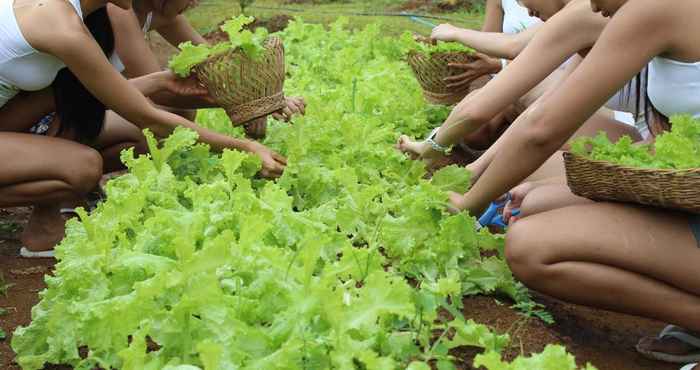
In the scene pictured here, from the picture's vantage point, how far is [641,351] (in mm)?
3156

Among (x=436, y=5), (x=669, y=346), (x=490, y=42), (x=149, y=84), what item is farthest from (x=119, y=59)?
(x=436, y=5)

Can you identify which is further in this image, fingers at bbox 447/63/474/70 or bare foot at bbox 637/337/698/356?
fingers at bbox 447/63/474/70

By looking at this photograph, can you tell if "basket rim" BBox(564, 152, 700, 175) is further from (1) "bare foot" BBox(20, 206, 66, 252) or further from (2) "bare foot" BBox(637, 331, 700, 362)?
(1) "bare foot" BBox(20, 206, 66, 252)

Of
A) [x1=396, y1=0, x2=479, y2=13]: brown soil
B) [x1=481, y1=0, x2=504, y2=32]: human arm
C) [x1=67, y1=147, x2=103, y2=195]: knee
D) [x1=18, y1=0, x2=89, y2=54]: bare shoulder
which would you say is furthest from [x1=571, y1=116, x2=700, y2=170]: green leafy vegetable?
[x1=396, y1=0, x2=479, y2=13]: brown soil

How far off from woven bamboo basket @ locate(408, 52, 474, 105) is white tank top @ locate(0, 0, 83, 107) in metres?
2.04

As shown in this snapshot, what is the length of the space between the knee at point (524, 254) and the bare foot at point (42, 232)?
2.01 meters

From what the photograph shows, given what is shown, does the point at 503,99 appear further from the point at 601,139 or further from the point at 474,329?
the point at 474,329

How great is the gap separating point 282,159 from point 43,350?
1626 millimetres

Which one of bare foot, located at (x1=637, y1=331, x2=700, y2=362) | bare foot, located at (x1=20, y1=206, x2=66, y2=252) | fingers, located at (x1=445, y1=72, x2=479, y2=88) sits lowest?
bare foot, located at (x1=20, y1=206, x2=66, y2=252)

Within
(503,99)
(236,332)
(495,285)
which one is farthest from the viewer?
(503,99)

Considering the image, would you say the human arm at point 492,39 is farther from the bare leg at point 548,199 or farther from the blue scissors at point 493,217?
the bare leg at point 548,199

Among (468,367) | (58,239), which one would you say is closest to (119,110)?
(58,239)

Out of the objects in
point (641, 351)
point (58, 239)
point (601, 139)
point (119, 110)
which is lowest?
point (58, 239)

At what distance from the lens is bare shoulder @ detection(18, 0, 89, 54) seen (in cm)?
363
